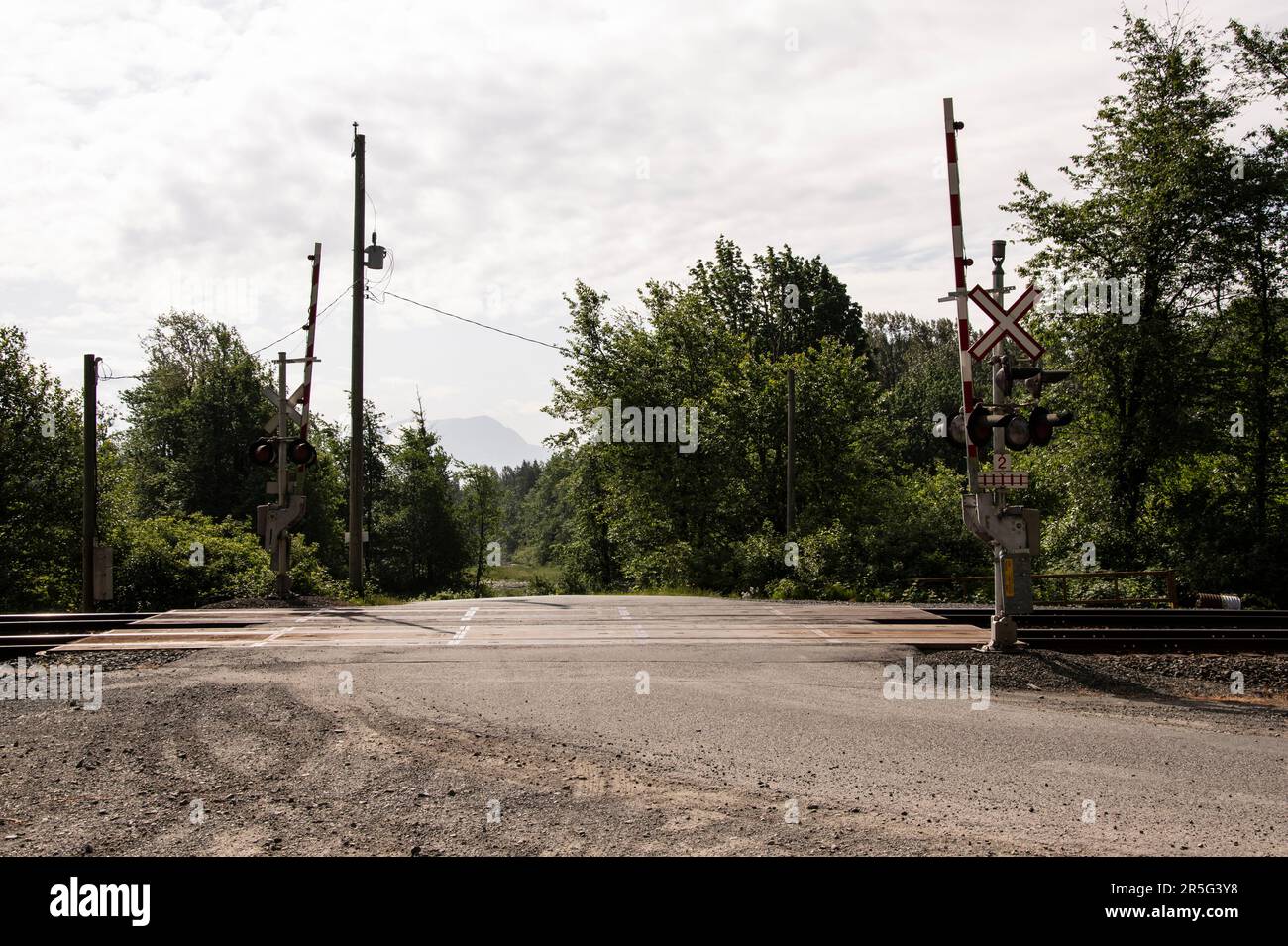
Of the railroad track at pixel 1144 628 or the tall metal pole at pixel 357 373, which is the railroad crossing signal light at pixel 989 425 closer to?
the railroad track at pixel 1144 628

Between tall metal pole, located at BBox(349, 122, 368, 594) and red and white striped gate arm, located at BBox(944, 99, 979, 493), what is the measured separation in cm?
1415

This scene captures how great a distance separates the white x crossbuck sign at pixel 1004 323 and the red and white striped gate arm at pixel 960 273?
0.29m

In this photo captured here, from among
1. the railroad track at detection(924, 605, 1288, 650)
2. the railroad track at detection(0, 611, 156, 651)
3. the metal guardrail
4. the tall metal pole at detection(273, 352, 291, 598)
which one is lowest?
the metal guardrail

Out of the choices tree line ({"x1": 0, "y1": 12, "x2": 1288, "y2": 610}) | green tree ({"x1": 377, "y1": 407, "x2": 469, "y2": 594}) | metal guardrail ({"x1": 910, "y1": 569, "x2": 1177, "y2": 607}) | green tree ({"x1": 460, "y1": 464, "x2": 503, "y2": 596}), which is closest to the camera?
metal guardrail ({"x1": 910, "y1": 569, "x2": 1177, "y2": 607})

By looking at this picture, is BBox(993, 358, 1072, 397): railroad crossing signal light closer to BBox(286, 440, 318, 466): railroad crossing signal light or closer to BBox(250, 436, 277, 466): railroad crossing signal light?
BBox(286, 440, 318, 466): railroad crossing signal light

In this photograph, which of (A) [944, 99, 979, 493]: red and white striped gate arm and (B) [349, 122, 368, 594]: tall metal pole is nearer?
(A) [944, 99, 979, 493]: red and white striped gate arm

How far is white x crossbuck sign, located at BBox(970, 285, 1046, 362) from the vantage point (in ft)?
35.3

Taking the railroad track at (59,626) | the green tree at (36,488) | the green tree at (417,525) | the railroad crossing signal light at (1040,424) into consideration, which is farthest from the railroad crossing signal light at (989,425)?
the green tree at (417,525)

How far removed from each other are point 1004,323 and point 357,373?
1546 cm

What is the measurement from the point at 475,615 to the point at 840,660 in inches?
262

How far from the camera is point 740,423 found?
123 ft

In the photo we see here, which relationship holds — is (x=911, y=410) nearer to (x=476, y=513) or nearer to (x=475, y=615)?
(x=476, y=513)

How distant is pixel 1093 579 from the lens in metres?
26.2

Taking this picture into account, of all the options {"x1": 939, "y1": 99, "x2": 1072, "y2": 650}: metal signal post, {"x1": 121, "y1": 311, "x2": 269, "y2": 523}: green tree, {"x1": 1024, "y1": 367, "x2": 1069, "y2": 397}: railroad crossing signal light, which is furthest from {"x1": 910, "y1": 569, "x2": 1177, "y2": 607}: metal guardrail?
{"x1": 121, "y1": 311, "x2": 269, "y2": 523}: green tree
